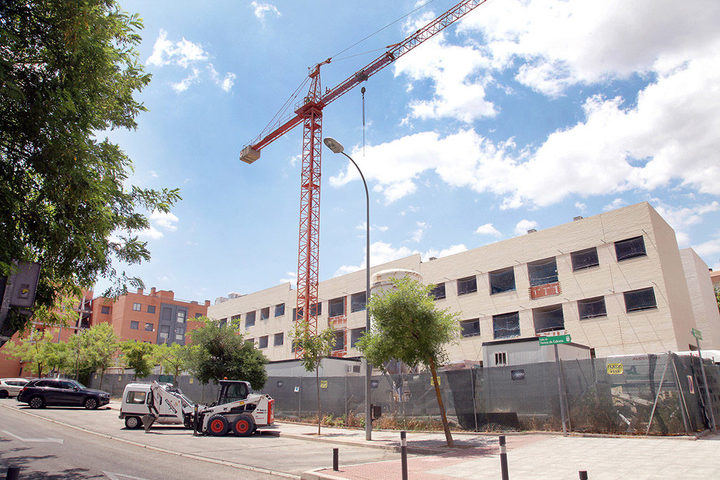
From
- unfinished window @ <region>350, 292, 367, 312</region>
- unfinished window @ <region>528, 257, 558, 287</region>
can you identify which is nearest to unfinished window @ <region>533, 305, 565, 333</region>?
unfinished window @ <region>528, 257, 558, 287</region>

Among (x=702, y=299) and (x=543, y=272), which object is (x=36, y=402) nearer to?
(x=543, y=272)

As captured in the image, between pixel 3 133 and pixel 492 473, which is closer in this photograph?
pixel 3 133

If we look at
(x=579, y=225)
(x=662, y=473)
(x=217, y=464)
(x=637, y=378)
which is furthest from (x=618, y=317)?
(x=217, y=464)

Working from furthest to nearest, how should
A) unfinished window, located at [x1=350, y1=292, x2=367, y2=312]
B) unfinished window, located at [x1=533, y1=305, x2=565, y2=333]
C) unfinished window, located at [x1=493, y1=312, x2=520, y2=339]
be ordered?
unfinished window, located at [x1=350, y1=292, x2=367, y2=312], unfinished window, located at [x1=493, y1=312, x2=520, y2=339], unfinished window, located at [x1=533, y1=305, x2=565, y2=333]

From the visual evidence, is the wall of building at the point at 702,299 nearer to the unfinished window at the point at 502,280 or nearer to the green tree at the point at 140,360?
the unfinished window at the point at 502,280

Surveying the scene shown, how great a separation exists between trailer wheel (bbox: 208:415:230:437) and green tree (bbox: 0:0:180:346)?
1037 centimetres

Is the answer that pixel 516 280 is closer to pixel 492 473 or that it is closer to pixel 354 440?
pixel 354 440

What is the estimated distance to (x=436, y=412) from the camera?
18.7 metres

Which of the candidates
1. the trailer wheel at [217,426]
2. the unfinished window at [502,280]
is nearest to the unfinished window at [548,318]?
the unfinished window at [502,280]

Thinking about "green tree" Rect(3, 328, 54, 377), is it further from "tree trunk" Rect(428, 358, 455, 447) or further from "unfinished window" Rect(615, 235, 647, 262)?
"unfinished window" Rect(615, 235, 647, 262)

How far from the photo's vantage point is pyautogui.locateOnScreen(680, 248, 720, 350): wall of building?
107 ft

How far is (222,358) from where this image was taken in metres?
24.7

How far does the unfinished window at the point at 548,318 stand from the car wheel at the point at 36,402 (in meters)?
32.3

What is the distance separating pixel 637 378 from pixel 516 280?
20000 mm
